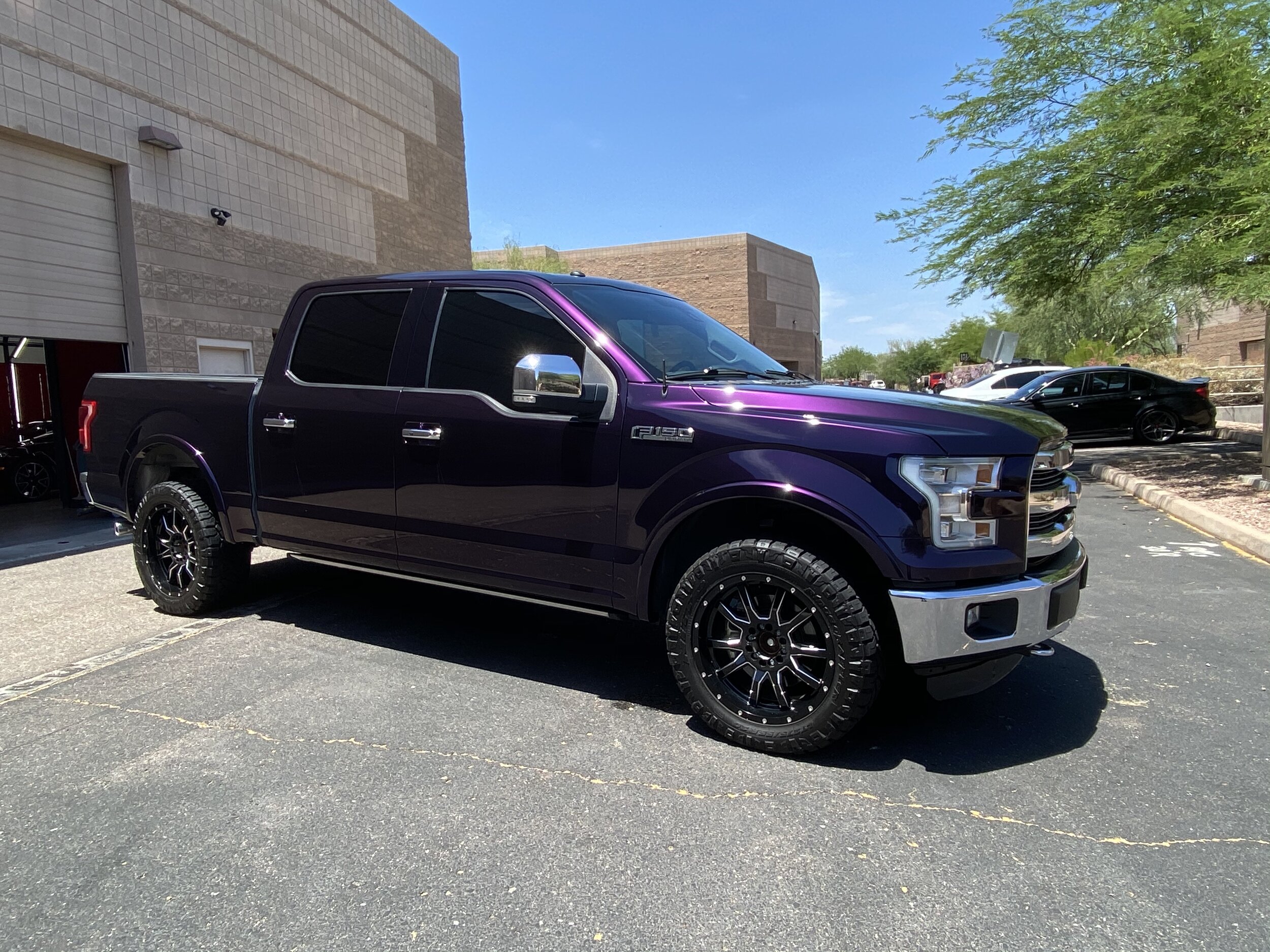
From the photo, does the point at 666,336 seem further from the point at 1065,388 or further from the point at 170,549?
the point at 1065,388

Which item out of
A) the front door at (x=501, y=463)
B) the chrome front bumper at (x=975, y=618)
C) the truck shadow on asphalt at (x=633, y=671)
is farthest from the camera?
the front door at (x=501, y=463)

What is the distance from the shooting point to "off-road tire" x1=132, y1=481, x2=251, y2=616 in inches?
198

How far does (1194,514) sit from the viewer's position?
8.42m

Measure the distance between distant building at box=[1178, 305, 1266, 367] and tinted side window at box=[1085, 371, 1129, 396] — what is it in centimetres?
2484

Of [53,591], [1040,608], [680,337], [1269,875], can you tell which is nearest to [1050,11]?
[680,337]

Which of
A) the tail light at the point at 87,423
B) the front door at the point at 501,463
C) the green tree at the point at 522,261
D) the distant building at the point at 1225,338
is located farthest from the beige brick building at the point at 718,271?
the front door at the point at 501,463

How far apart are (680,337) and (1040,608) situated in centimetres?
210

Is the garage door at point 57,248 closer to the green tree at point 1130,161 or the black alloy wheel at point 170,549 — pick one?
the black alloy wheel at point 170,549

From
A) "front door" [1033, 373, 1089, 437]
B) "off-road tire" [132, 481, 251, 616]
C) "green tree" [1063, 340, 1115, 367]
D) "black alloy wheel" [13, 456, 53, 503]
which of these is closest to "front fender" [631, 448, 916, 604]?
"off-road tire" [132, 481, 251, 616]

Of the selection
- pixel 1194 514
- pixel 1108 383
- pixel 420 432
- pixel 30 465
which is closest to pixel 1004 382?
pixel 1108 383

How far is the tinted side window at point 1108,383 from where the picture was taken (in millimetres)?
15508

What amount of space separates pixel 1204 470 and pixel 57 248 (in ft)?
50.5

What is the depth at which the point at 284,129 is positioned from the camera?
13438 millimetres

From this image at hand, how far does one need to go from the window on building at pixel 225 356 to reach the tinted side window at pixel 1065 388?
46.1ft
